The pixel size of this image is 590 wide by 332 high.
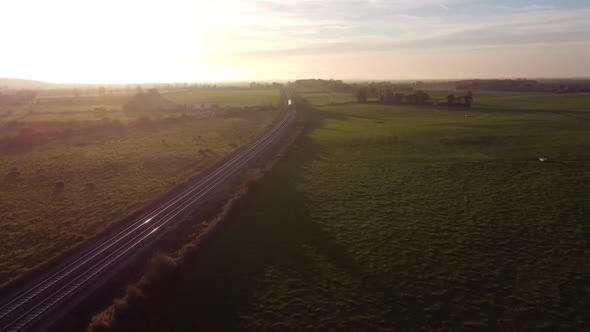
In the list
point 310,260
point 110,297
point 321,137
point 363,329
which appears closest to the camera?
point 363,329

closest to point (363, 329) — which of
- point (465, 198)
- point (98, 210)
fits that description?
point (465, 198)

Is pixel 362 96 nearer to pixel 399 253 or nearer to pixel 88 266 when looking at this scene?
pixel 399 253

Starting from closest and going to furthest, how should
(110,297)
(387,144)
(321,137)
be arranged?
1. (110,297)
2. (387,144)
3. (321,137)

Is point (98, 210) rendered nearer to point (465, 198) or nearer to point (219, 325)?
point (219, 325)

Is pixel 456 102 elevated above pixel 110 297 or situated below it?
above

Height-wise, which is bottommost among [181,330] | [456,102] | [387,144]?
[181,330]

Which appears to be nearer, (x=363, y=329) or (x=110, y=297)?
(x=363, y=329)
